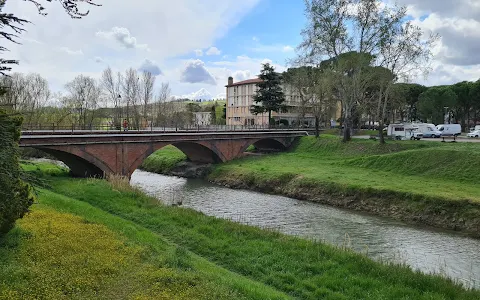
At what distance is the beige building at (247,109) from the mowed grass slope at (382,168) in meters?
44.8

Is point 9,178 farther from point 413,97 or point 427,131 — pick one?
point 413,97

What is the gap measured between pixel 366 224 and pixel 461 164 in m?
13.8

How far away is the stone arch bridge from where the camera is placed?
30.6m

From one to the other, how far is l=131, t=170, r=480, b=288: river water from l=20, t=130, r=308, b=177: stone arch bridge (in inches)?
166

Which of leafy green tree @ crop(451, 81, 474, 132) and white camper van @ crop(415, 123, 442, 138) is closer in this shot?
white camper van @ crop(415, 123, 442, 138)

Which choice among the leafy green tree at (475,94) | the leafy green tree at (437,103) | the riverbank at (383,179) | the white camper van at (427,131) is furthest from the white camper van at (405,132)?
the leafy green tree at (475,94)

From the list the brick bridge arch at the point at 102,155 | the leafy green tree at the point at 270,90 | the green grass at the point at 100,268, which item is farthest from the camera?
the leafy green tree at the point at 270,90

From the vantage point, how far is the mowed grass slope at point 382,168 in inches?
1160

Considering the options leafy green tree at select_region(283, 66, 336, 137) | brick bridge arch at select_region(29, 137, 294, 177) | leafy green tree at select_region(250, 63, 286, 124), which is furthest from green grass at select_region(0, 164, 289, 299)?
leafy green tree at select_region(250, 63, 286, 124)

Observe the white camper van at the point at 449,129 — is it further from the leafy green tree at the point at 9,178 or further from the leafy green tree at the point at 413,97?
the leafy green tree at the point at 9,178

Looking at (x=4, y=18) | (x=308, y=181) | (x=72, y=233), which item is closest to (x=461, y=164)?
(x=308, y=181)

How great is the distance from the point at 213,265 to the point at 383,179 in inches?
940

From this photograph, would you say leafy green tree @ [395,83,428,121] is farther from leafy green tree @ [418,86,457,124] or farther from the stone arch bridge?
the stone arch bridge

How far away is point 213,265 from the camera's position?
42.3 ft
